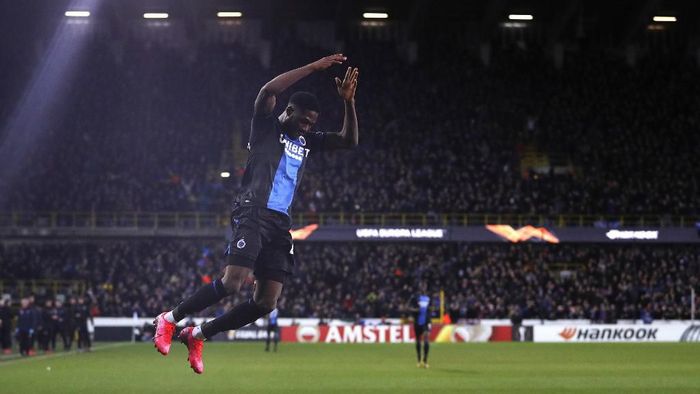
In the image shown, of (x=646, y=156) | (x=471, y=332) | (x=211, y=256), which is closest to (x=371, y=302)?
(x=471, y=332)

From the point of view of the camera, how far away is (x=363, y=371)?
996 inches

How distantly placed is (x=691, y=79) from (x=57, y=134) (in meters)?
34.9

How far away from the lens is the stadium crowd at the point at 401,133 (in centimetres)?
5397

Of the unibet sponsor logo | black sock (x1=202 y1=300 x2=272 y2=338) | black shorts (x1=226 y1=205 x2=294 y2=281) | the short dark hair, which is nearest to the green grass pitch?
the unibet sponsor logo

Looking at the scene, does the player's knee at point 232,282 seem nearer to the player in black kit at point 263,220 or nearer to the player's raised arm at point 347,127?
the player in black kit at point 263,220

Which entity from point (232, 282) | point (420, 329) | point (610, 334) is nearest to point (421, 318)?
point (420, 329)

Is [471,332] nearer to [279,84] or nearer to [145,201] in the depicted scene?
[145,201]

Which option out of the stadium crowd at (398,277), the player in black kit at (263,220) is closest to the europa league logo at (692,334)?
the stadium crowd at (398,277)

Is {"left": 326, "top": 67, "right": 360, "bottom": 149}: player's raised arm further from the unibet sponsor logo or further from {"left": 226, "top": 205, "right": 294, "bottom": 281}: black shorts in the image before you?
the unibet sponsor logo

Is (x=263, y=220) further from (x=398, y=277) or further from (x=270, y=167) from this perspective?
(x=398, y=277)

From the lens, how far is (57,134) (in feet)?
189

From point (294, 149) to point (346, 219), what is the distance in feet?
141

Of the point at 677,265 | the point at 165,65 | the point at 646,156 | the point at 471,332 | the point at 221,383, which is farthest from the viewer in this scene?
the point at 165,65

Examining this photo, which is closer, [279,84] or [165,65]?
[279,84]
